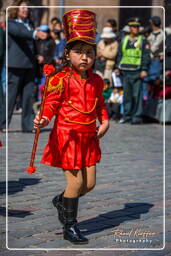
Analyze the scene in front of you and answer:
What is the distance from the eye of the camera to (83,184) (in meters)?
4.20

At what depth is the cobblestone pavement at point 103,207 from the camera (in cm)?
396

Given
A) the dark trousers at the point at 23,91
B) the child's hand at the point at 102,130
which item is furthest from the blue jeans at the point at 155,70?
the child's hand at the point at 102,130

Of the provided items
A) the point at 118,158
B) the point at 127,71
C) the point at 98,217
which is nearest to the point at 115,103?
the point at 127,71

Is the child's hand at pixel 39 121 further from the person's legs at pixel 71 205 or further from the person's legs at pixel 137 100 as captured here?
the person's legs at pixel 137 100

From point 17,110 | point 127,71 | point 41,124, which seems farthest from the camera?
point 17,110

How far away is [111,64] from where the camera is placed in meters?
13.7

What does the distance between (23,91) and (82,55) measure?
636 cm

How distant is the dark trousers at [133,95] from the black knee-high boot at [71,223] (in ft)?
26.9

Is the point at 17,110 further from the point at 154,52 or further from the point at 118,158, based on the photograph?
the point at 118,158

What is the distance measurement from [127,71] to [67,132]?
27.2 ft

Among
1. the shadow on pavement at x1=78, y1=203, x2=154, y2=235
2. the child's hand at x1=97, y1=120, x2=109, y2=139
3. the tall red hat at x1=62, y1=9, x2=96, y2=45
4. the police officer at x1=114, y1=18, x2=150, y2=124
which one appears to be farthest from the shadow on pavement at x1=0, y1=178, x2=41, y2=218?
the police officer at x1=114, y1=18, x2=150, y2=124

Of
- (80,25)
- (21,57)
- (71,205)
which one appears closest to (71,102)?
(80,25)

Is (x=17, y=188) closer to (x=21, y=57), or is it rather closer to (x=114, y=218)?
(x=114, y=218)

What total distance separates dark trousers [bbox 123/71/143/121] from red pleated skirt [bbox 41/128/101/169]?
8151 mm
